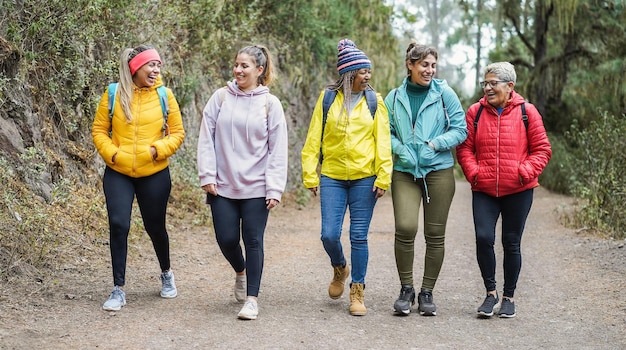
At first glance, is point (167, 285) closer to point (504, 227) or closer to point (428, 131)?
point (428, 131)

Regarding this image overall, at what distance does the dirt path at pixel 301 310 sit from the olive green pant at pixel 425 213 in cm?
40

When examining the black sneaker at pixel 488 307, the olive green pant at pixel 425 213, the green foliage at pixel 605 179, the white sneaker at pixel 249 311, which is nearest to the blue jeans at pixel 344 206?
the olive green pant at pixel 425 213

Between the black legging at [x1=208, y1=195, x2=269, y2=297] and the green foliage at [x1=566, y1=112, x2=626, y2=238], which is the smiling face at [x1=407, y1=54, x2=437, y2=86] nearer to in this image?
the black legging at [x1=208, y1=195, x2=269, y2=297]

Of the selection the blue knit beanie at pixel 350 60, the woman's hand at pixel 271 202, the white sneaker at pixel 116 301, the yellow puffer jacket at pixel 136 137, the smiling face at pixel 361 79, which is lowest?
the white sneaker at pixel 116 301

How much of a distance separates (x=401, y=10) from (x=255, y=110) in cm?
1359

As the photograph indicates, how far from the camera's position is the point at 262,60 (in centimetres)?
553

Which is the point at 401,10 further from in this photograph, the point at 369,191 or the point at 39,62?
the point at 369,191

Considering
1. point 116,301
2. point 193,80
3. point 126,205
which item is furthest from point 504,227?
point 193,80

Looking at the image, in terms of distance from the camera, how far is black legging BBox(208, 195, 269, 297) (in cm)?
545

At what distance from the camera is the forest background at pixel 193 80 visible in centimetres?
708

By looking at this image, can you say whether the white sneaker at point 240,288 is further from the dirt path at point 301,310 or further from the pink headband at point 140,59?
the pink headband at point 140,59

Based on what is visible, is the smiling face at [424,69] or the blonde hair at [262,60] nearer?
the blonde hair at [262,60]

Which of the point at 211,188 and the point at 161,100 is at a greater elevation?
the point at 161,100

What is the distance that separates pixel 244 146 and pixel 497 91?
74.6 inches
